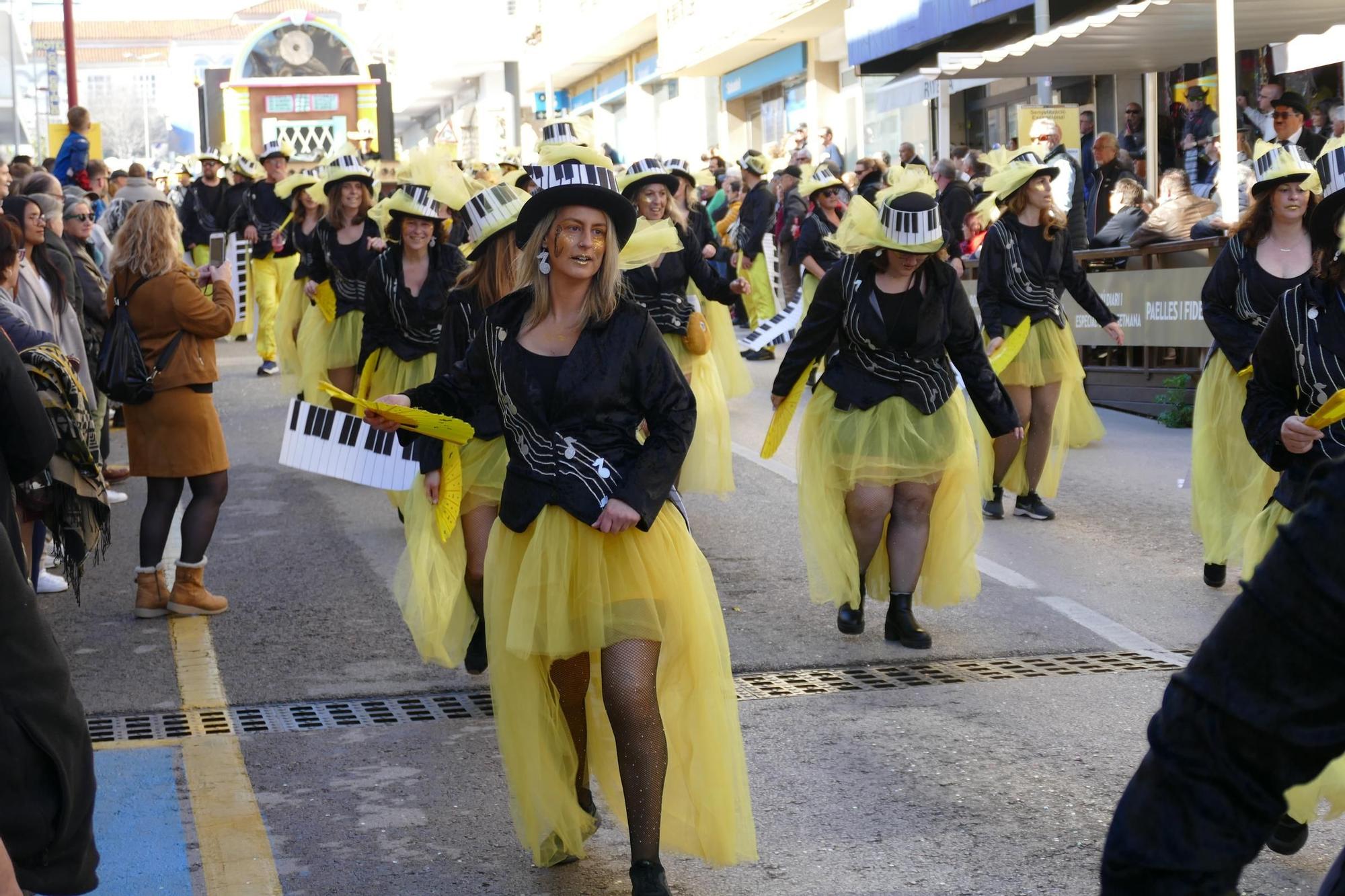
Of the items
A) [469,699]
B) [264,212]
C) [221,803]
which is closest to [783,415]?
[469,699]

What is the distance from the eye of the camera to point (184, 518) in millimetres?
7805

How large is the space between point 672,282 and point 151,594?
11.7 ft

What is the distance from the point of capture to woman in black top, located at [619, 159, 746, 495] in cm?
976

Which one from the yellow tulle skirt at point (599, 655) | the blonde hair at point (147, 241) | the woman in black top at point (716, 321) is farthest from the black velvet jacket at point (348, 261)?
the yellow tulle skirt at point (599, 655)

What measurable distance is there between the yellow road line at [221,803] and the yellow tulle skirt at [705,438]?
377cm

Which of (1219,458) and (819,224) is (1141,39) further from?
(1219,458)

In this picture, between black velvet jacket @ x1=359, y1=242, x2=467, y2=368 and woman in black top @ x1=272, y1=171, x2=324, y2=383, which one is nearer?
black velvet jacket @ x1=359, y1=242, x2=467, y2=368

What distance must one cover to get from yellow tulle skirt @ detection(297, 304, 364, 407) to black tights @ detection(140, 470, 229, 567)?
259cm

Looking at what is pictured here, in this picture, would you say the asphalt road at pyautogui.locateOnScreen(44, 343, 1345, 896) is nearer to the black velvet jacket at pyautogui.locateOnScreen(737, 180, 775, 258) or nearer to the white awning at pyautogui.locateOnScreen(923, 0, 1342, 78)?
the white awning at pyautogui.locateOnScreen(923, 0, 1342, 78)

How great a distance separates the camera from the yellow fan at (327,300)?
35.7ft

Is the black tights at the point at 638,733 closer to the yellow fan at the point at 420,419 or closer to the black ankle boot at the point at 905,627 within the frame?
the yellow fan at the point at 420,419

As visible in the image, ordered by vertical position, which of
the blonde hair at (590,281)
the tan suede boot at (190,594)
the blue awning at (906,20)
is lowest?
the tan suede boot at (190,594)

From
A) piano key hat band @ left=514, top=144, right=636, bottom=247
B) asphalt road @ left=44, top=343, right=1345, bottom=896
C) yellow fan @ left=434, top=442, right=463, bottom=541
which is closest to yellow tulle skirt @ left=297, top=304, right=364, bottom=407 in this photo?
asphalt road @ left=44, top=343, right=1345, bottom=896

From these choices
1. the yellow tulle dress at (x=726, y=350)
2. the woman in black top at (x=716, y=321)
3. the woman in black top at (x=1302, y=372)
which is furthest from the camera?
the yellow tulle dress at (x=726, y=350)
